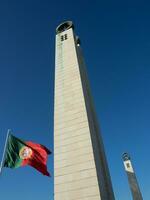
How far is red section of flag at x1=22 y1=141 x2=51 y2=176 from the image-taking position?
1301 cm

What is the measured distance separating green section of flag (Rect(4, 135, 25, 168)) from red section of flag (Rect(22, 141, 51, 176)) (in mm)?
423

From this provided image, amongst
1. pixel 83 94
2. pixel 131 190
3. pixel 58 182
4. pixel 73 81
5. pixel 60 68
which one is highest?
pixel 60 68

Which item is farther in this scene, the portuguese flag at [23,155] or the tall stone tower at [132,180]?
the tall stone tower at [132,180]

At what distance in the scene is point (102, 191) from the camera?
55.8ft

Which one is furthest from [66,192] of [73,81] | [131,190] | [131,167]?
[131,167]

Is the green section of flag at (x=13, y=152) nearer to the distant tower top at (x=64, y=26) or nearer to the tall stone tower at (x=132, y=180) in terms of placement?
the tall stone tower at (x=132, y=180)

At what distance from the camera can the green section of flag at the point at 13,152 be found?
1277 cm

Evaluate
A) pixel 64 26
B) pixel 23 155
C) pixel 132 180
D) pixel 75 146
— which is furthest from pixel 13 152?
pixel 64 26

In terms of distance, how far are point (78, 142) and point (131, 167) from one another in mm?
15063

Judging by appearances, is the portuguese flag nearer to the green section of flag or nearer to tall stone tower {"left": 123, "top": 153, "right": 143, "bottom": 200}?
the green section of flag

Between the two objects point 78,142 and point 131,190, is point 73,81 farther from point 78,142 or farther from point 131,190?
point 131,190

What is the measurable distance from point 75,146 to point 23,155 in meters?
7.10

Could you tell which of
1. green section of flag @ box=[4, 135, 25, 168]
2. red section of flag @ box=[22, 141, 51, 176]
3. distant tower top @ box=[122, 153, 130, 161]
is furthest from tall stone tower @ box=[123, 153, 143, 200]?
green section of flag @ box=[4, 135, 25, 168]

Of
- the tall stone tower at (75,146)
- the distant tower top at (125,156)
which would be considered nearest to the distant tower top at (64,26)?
the tall stone tower at (75,146)
